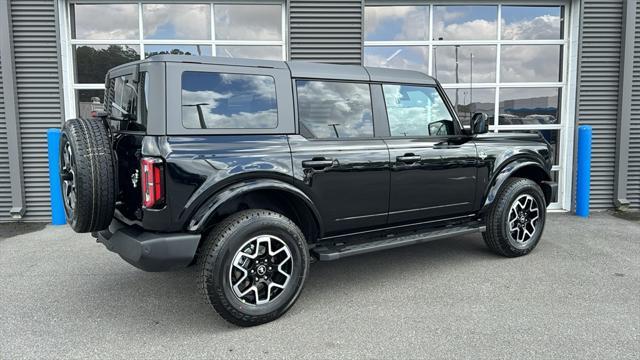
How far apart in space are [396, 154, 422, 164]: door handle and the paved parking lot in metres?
1.12

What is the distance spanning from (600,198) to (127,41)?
7.89 meters

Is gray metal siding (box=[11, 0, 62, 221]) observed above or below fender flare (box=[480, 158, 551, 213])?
above

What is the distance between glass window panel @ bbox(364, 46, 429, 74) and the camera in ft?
24.7

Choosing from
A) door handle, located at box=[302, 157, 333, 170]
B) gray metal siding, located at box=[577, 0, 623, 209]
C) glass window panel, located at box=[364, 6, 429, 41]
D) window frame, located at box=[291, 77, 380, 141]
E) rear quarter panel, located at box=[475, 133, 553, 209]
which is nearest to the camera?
door handle, located at box=[302, 157, 333, 170]

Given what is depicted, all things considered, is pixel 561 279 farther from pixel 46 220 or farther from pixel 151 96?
pixel 46 220

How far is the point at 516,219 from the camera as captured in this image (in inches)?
190

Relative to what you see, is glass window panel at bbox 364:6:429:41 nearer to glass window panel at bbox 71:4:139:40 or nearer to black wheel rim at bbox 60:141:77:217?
glass window panel at bbox 71:4:139:40

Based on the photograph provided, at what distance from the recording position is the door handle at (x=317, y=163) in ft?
11.6

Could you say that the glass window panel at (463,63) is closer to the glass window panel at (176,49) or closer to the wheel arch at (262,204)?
the glass window panel at (176,49)

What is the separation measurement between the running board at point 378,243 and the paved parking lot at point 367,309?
39 centimetres

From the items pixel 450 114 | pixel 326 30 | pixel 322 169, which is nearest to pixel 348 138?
pixel 322 169

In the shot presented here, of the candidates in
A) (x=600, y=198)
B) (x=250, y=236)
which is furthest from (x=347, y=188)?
(x=600, y=198)

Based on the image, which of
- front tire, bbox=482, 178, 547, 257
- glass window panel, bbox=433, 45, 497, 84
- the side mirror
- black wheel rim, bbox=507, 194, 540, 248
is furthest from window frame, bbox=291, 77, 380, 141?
glass window panel, bbox=433, 45, 497, 84

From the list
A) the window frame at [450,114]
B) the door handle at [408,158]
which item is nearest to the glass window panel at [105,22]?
the window frame at [450,114]
